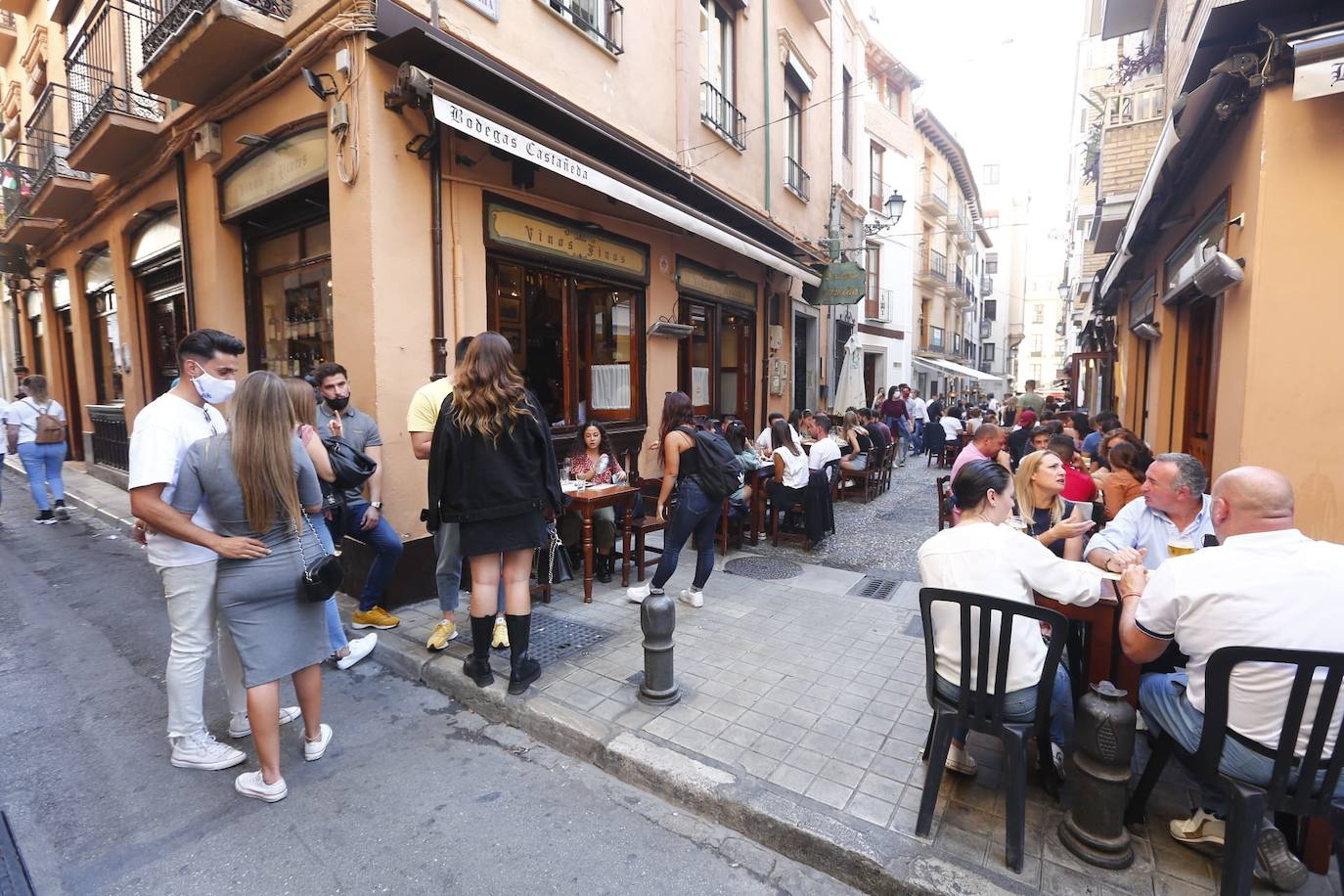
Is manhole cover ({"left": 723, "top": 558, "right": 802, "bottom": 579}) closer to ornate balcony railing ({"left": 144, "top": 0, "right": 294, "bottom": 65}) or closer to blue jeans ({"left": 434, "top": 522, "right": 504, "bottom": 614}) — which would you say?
blue jeans ({"left": 434, "top": 522, "right": 504, "bottom": 614})

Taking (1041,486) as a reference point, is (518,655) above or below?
below

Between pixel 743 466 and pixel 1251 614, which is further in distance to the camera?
pixel 743 466

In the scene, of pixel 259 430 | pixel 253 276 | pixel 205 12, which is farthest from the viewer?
pixel 253 276

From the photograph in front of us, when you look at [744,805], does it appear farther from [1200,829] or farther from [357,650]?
[357,650]

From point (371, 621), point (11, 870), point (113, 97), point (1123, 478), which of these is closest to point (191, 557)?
point (11, 870)

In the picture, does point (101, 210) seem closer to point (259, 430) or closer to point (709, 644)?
point (259, 430)

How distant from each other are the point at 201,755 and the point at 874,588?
491 centimetres

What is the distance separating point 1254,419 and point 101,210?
14.6 metres

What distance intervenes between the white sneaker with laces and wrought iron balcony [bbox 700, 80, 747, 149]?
8.71 meters

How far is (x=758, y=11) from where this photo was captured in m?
10.1

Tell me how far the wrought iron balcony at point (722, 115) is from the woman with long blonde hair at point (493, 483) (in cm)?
668

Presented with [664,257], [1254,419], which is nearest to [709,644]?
[1254,419]

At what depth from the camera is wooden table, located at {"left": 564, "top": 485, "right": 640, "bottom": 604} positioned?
16.8ft

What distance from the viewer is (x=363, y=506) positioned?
14.7 feet
